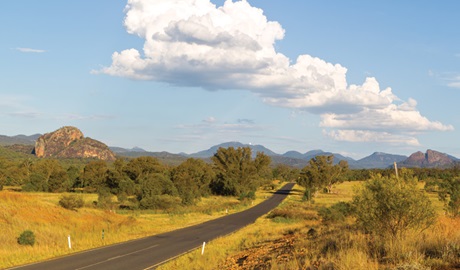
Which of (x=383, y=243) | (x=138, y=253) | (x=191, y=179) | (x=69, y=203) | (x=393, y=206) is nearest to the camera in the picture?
(x=383, y=243)

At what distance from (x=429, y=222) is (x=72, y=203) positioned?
34.9 metres

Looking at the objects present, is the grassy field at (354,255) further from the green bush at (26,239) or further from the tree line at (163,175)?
the tree line at (163,175)

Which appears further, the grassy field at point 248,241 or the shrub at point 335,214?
the shrub at point 335,214

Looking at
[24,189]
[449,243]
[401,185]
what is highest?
[401,185]

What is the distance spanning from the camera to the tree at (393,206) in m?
14.5

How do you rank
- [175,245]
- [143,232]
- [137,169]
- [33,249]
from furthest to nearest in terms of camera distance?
1. [137,169]
2. [143,232]
3. [175,245]
4. [33,249]

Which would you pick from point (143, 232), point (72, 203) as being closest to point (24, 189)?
point (72, 203)

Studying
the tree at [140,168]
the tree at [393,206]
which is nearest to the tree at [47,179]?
the tree at [140,168]

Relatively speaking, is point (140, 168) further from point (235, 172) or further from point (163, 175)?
point (235, 172)

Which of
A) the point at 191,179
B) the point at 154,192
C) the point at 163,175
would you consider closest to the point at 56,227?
the point at 154,192

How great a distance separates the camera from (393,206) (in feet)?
48.1

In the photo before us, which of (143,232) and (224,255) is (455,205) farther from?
(143,232)

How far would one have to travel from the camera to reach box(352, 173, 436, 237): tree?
572 inches

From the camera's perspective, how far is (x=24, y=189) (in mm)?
79938
